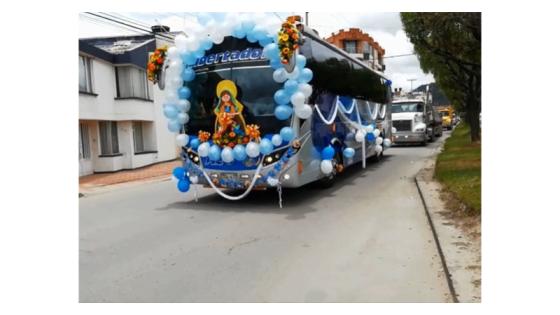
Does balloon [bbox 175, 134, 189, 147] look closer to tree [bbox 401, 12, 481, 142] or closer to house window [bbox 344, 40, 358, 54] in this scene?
tree [bbox 401, 12, 481, 142]

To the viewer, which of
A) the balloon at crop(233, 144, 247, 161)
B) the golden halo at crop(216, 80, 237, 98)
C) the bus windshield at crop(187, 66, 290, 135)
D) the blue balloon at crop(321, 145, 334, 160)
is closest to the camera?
the balloon at crop(233, 144, 247, 161)

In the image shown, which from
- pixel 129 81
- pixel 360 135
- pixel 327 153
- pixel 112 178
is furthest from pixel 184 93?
pixel 129 81

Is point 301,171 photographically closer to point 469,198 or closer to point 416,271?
point 469,198

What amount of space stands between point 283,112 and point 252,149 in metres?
0.83

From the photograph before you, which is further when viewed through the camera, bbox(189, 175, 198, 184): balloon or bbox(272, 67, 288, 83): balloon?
bbox(189, 175, 198, 184): balloon

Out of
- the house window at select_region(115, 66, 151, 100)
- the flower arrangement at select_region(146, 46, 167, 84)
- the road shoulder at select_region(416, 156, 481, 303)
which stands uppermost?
the house window at select_region(115, 66, 151, 100)

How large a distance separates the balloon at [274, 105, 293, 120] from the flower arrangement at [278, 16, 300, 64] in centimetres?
80

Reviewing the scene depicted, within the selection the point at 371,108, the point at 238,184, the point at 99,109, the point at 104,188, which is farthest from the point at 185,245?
the point at 99,109

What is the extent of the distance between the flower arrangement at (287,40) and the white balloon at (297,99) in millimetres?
609

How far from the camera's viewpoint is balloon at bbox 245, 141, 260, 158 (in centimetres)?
746

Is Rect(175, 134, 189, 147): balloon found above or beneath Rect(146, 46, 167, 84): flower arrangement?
beneath

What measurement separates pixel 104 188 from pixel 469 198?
1053 centimetres

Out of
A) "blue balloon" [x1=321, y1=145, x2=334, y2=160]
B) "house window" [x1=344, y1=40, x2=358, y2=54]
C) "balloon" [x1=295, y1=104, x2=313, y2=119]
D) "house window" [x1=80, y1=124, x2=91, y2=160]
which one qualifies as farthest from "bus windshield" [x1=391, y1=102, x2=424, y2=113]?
"house window" [x1=344, y1=40, x2=358, y2=54]

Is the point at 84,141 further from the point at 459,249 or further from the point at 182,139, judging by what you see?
the point at 459,249
